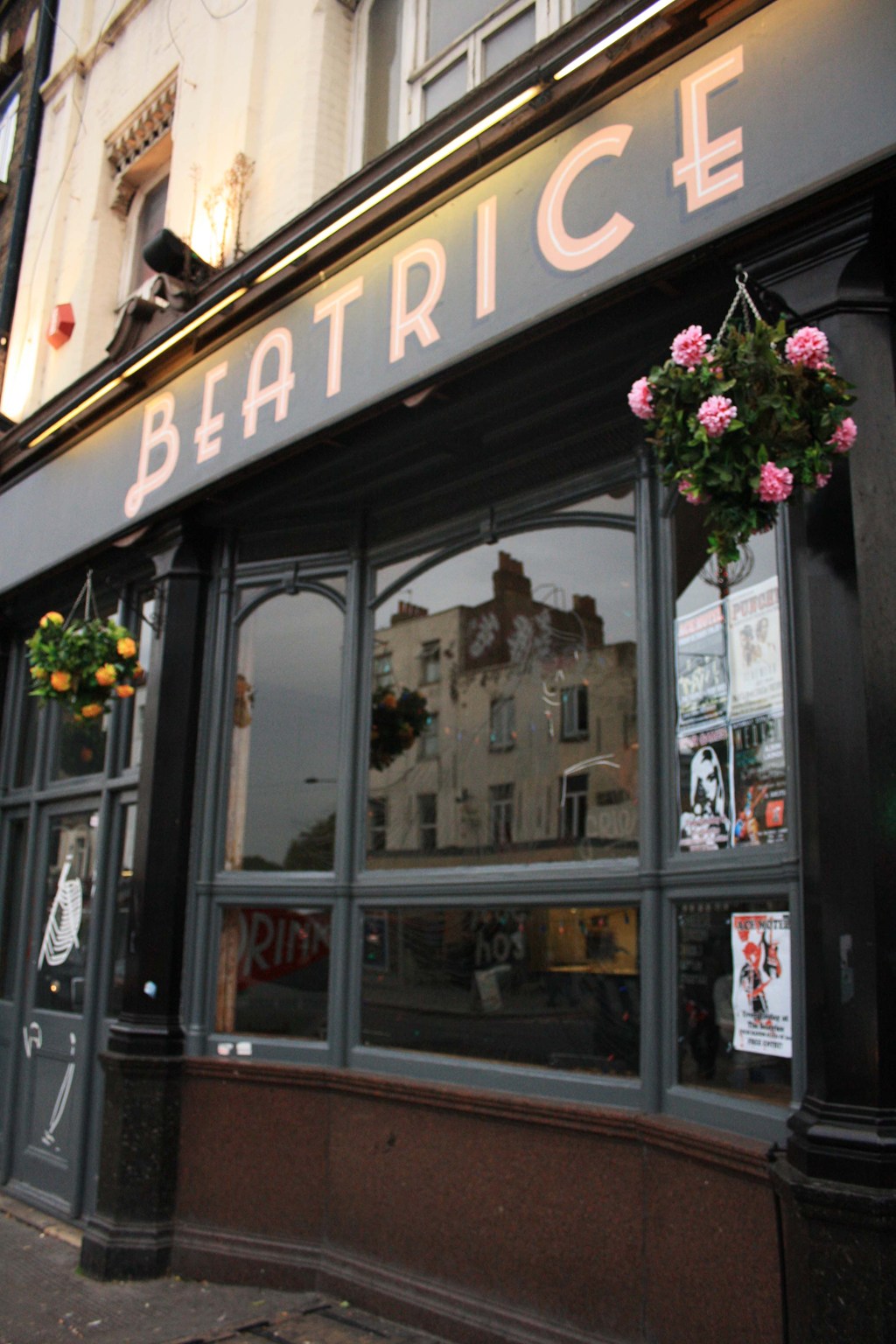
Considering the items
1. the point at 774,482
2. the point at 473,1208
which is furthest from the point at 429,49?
the point at 473,1208

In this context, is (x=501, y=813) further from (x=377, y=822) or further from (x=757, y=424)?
(x=757, y=424)

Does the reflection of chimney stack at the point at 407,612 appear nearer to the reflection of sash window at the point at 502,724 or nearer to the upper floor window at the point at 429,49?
the reflection of sash window at the point at 502,724

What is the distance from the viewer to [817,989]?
3586mm

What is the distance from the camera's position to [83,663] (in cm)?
682

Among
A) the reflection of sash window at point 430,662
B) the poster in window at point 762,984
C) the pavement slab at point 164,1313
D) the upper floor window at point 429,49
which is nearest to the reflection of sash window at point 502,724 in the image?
the reflection of sash window at point 430,662

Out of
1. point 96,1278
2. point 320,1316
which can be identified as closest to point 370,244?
point 320,1316

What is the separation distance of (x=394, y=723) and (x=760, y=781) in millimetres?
2315

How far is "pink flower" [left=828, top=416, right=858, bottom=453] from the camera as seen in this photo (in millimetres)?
3527

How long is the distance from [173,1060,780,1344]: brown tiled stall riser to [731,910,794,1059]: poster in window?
0.37 meters

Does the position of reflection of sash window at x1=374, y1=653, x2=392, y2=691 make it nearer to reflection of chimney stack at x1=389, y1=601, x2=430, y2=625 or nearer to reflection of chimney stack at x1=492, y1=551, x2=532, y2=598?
reflection of chimney stack at x1=389, y1=601, x2=430, y2=625

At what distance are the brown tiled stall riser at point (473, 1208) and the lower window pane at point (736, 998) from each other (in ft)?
0.81

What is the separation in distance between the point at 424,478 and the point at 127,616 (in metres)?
2.66

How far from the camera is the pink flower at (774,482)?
3.40 meters

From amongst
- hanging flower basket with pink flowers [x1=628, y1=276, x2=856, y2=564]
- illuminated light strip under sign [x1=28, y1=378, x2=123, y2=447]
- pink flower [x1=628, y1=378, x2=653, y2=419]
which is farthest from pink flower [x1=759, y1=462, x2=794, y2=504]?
illuminated light strip under sign [x1=28, y1=378, x2=123, y2=447]
